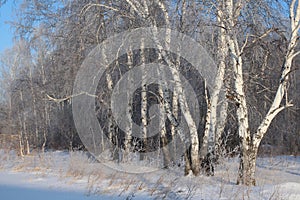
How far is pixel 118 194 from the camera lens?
5.41m

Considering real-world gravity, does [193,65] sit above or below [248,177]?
above

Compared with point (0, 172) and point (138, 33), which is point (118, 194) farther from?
point (138, 33)

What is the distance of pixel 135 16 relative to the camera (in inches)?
369

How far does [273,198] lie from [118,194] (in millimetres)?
2433

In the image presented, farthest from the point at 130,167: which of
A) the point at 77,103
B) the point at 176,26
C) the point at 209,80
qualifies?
the point at 77,103

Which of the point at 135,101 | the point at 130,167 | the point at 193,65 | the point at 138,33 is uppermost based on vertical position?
the point at 138,33

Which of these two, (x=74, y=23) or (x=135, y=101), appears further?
(x=135, y=101)

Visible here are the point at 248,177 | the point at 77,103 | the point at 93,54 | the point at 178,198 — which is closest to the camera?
the point at 178,198

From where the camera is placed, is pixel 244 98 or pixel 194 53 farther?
pixel 194 53

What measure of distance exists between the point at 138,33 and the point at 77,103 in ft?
18.8

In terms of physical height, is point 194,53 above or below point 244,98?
above

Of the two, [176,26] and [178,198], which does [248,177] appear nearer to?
[178,198]

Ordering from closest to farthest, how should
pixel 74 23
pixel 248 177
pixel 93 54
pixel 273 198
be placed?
1. pixel 273 198
2. pixel 248 177
3. pixel 74 23
4. pixel 93 54

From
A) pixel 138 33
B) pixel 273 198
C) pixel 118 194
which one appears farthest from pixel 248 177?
pixel 138 33
